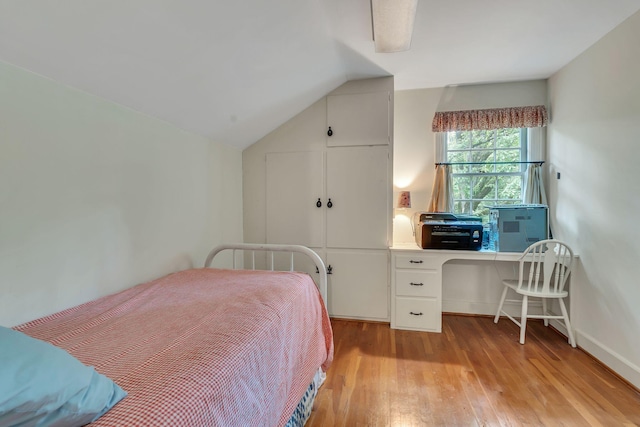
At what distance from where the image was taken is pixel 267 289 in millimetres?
1472

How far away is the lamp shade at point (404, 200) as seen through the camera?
9.30 ft

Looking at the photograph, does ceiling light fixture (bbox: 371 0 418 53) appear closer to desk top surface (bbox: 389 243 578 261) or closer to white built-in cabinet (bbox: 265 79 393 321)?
white built-in cabinet (bbox: 265 79 393 321)

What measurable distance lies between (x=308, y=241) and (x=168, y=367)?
205cm

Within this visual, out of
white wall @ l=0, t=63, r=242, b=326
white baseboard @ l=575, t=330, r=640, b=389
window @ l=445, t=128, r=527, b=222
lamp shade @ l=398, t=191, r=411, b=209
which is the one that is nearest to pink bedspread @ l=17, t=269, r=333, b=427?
white wall @ l=0, t=63, r=242, b=326

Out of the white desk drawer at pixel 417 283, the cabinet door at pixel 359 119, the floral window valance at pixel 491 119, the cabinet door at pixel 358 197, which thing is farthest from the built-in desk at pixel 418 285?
the floral window valance at pixel 491 119

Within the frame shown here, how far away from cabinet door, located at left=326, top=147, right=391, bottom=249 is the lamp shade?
278 mm

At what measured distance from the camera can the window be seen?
2.90 metres

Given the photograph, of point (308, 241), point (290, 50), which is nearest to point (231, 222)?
point (308, 241)

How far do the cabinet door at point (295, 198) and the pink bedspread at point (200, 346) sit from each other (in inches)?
45.2

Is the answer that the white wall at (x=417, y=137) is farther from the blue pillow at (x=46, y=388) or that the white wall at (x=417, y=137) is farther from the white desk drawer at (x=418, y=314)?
the blue pillow at (x=46, y=388)

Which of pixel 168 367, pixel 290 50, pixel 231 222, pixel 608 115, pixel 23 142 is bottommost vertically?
pixel 168 367

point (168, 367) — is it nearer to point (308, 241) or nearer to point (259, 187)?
point (308, 241)

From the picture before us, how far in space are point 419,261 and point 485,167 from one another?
1.35 metres

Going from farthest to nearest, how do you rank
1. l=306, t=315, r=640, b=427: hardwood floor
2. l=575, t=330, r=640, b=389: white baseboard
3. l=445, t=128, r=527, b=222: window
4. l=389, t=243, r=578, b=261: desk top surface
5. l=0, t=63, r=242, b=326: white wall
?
l=445, t=128, r=527, b=222: window < l=389, t=243, r=578, b=261: desk top surface < l=575, t=330, r=640, b=389: white baseboard < l=306, t=315, r=640, b=427: hardwood floor < l=0, t=63, r=242, b=326: white wall
